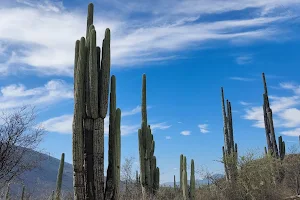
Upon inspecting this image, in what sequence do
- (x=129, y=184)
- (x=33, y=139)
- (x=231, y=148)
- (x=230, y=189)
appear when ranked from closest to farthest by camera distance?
(x=33, y=139) → (x=230, y=189) → (x=231, y=148) → (x=129, y=184)

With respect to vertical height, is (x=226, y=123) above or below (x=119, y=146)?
above

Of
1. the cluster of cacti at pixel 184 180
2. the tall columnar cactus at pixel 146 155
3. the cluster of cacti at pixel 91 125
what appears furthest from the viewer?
the cluster of cacti at pixel 184 180

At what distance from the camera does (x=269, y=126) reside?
64.0 feet

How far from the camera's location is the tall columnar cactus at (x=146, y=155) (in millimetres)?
14430

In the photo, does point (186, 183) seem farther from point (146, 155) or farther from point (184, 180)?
point (146, 155)

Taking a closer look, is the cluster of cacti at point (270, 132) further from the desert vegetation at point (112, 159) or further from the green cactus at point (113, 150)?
the green cactus at point (113, 150)

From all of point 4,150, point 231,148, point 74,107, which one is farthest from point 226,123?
point 74,107

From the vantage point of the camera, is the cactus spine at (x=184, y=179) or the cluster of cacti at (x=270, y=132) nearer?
the cactus spine at (x=184, y=179)

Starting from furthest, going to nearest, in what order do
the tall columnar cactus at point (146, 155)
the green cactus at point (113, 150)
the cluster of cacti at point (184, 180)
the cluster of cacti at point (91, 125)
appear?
the cluster of cacti at point (184, 180)
the tall columnar cactus at point (146, 155)
the green cactus at point (113, 150)
the cluster of cacti at point (91, 125)

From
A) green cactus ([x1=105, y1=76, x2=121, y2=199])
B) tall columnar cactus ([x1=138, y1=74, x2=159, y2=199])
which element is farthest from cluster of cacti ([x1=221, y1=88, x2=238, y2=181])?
green cactus ([x1=105, y1=76, x2=121, y2=199])

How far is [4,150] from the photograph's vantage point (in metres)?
14.3

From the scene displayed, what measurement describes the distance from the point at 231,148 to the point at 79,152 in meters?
12.6

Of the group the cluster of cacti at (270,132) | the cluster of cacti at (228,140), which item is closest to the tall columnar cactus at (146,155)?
the cluster of cacti at (228,140)

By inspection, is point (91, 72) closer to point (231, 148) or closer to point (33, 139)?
point (33, 139)
